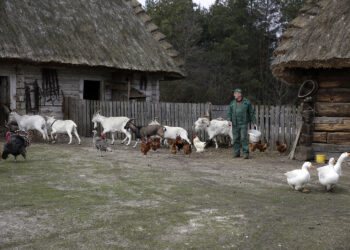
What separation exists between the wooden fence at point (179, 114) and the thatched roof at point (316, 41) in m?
1.34

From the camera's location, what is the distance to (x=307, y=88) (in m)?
11.0

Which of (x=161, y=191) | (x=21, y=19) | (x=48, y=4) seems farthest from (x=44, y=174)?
(x=48, y=4)

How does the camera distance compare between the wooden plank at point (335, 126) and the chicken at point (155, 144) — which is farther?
the chicken at point (155, 144)

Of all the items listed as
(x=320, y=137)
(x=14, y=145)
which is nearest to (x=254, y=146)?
(x=320, y=137)

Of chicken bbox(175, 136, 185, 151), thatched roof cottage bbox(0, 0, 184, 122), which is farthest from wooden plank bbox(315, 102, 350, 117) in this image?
thatched roof cottage bbox(0, 0, 184, 122)

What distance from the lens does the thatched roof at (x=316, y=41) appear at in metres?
9.80

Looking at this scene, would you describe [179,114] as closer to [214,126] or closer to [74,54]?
[214,126]

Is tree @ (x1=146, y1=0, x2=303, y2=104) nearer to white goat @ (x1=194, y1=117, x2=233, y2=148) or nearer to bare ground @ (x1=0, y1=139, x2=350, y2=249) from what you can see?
white goat @ (x1=194, y1=117, x2=233, y2=148)

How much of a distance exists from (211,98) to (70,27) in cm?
1858

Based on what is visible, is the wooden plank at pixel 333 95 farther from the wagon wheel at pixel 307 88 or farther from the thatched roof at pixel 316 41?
the thatched roof at pixel 316 41

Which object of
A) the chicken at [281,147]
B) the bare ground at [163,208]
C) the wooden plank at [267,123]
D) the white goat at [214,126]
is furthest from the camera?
the white goat at [214,126]

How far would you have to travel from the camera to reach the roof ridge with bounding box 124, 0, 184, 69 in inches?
823

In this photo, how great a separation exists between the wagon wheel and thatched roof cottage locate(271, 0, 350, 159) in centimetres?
13

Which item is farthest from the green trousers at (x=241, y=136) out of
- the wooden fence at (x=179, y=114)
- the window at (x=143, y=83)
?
the window at (x=143, y=83)
